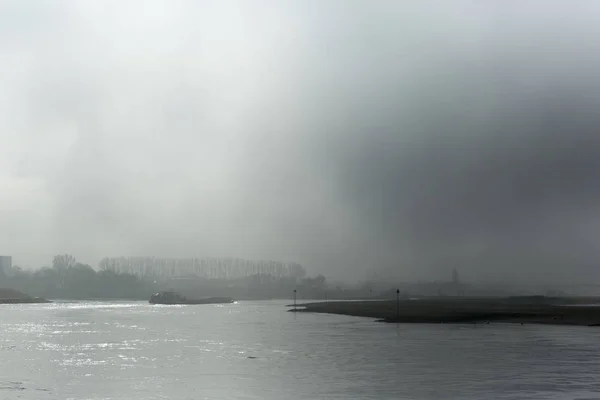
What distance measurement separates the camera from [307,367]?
5188 centimetres

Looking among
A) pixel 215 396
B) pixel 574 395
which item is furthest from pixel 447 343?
pixel 215 396

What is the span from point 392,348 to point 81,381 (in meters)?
32.4

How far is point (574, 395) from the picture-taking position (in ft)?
121

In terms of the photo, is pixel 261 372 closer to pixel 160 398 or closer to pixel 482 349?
pixel 160 398

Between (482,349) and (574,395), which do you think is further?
(482,349)

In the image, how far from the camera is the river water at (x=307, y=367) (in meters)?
39.6

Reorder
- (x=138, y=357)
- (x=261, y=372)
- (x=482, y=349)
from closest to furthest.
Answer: (x=261, y=372), (x=138, y=357), (x=482, y=349)

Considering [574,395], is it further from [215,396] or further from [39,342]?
[39,342]

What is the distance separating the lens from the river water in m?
39.6

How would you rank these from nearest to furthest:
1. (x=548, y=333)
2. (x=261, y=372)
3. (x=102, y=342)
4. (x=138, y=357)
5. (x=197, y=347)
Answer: (x=261, y=372)
(x=138, y=357)
(x=197, y=347)
(x=102, y=342)
(x=548, y=333)

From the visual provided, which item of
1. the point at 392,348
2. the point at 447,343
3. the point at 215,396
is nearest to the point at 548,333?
the point at 447,343

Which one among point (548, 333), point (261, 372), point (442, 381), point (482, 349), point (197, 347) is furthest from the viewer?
point (548, 333)

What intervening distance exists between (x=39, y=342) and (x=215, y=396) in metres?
51.6

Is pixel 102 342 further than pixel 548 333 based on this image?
No
